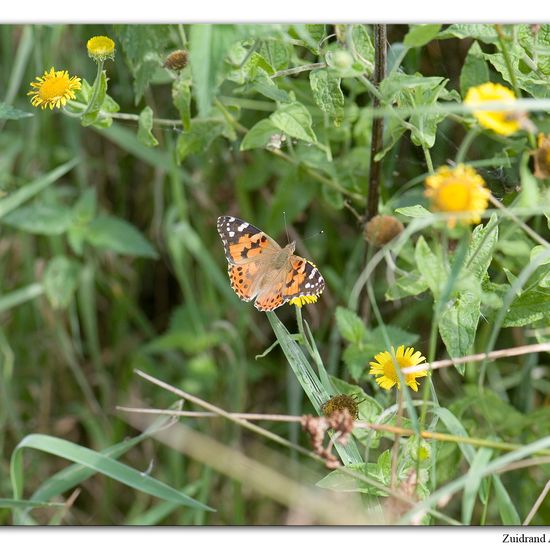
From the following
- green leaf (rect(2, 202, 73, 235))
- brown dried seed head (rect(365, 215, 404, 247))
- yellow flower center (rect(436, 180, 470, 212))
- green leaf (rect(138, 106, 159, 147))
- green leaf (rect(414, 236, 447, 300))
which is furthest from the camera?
green leaf (rect(2, 202, 73, 235))

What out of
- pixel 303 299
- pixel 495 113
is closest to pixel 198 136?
pixel 303 299

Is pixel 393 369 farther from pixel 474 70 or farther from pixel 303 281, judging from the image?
pixel 474 70

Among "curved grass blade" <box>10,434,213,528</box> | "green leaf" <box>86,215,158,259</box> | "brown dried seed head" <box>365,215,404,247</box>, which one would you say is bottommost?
"curved grass blade" <box>10,434,213,528</box>

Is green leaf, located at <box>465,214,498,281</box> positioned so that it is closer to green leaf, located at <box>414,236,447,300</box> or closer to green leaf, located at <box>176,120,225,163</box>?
green leaf, located at <box>414,236,447,300</box>

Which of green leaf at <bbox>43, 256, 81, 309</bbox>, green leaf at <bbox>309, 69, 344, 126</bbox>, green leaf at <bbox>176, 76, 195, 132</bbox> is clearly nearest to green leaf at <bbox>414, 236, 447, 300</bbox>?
green leaf at <bbox>309, 69, 344, 126</bbox>

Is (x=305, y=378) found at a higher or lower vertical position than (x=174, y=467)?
higher
